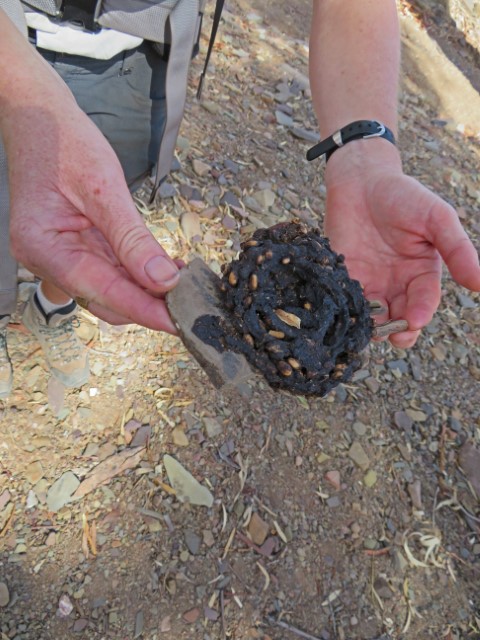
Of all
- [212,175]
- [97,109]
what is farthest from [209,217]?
[97,109]

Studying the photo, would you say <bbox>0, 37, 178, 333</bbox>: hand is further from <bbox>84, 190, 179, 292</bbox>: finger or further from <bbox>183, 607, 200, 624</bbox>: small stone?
<bbox>183, 607, 200, 624</bbox>: small stone

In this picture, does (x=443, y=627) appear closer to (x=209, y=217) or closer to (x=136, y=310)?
(x=136, y=310)

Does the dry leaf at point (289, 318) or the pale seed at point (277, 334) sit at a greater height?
the dry leaf at point (289, 318)

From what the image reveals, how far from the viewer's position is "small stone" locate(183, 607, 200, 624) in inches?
104

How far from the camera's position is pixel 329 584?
2922 millimetres

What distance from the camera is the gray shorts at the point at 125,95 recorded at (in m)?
2.70

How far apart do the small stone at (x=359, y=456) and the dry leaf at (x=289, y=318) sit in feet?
4.93

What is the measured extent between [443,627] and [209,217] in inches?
113

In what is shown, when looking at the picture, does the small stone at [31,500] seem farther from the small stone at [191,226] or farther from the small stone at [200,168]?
the small stone at [200,168]

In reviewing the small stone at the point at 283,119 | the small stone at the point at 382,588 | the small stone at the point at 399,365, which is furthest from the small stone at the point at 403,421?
the small stone at the point at 283,119

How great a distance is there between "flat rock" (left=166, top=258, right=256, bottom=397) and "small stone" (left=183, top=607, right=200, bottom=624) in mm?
1233

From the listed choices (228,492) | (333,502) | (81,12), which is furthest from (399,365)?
A: (81,12)

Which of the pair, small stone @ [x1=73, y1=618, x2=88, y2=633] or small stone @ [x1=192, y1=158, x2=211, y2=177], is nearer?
small stone @ [x1=73, y1=618, x2=88, y2=633]

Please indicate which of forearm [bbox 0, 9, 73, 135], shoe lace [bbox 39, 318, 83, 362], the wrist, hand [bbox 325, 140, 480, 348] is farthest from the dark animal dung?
shoe lace [bbox 39, 318, 83, 362]
